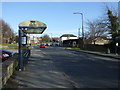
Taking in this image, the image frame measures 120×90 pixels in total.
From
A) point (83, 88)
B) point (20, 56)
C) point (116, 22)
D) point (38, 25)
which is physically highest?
point (116, 22)

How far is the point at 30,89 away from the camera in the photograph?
7.36m

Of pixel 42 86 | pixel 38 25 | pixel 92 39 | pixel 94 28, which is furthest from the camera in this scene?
pixel 94 28

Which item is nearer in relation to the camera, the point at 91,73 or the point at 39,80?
the point at 39,80

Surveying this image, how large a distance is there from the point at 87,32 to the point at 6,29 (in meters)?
32.8

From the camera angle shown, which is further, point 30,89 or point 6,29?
point 6,29

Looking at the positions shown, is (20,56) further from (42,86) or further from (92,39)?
(92,39)

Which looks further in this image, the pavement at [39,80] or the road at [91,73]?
the road at [91,73]

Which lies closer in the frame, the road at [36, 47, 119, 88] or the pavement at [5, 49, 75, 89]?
the pavement at [5, 49, 75, 89]

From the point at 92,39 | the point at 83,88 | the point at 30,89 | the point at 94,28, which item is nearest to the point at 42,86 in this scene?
the point at 30,89

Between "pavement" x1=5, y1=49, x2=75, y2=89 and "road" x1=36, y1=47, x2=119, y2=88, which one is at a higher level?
"pavement" x1=5, y1=49, x2=75, y2=89

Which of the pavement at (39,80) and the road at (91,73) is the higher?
the pavement at (39,80)

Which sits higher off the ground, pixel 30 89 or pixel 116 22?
pixel 116 22

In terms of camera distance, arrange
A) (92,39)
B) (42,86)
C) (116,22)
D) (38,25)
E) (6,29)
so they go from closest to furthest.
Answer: (42,86)
(38,25)
(116,22)
(92,39)
(6,29)

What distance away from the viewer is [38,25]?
14398 millimetres
